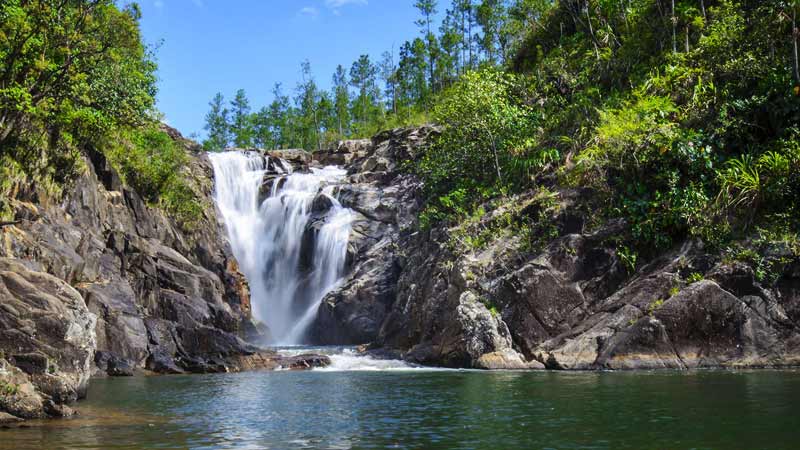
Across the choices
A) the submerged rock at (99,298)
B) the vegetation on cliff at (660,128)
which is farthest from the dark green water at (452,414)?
the vegetation on cliff at (660,128)

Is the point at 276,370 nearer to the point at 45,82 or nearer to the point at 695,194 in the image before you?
the point at 45,82

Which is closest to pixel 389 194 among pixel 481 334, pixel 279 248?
pixel 279 248

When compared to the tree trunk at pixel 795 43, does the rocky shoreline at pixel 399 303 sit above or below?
below

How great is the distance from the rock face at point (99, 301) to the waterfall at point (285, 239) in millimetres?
4659

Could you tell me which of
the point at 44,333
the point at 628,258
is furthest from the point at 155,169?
the point at 628,258

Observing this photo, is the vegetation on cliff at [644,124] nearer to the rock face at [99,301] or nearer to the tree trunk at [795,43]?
the tree trunk at [795,43]

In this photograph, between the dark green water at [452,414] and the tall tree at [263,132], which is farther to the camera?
the tall tree at [263,132]

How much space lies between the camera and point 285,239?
144 ft

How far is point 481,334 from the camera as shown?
25.5m

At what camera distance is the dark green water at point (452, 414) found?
9805mm

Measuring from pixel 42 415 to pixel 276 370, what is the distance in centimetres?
1406

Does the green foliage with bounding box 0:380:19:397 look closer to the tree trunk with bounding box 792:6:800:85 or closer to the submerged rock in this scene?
the submerged rock

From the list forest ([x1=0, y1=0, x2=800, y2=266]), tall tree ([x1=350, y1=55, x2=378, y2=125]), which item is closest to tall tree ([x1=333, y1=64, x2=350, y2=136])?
tall tree ([x1=350, y1=55, x2=378, y2=125])

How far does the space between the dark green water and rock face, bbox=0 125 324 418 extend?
1.33m
